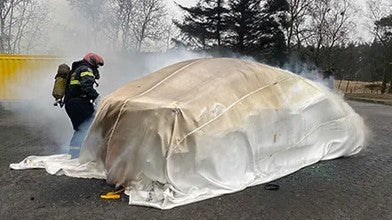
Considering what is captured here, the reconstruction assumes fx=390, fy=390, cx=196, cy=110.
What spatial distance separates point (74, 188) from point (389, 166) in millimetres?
4595

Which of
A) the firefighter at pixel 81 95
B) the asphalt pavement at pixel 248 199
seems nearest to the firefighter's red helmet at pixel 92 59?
the firefighter at pixel 81 95

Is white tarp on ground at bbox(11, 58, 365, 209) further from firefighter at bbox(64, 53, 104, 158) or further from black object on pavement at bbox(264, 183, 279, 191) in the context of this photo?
firefighter at bbox(64, 53, 104, 158)

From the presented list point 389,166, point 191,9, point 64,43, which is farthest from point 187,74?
point 191,9

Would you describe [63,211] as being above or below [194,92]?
below

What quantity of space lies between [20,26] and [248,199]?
2833 centimetres

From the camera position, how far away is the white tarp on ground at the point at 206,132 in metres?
4.36

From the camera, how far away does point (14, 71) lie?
13031 mm

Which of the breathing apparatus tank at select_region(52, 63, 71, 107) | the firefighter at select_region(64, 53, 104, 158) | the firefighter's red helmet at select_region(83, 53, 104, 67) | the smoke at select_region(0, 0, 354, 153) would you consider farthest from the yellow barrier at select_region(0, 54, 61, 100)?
the firefighter's red helmet at select_region(83, 53, 104, 67)

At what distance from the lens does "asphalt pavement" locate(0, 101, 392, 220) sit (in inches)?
152

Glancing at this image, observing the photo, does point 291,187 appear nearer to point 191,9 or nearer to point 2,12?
point 191,9

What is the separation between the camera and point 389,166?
5.96 m

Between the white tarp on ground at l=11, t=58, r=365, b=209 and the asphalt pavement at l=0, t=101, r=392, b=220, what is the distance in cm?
18

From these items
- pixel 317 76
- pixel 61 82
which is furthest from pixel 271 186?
pixel 317 76

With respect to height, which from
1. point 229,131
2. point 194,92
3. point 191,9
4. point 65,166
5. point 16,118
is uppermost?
point 191,9
